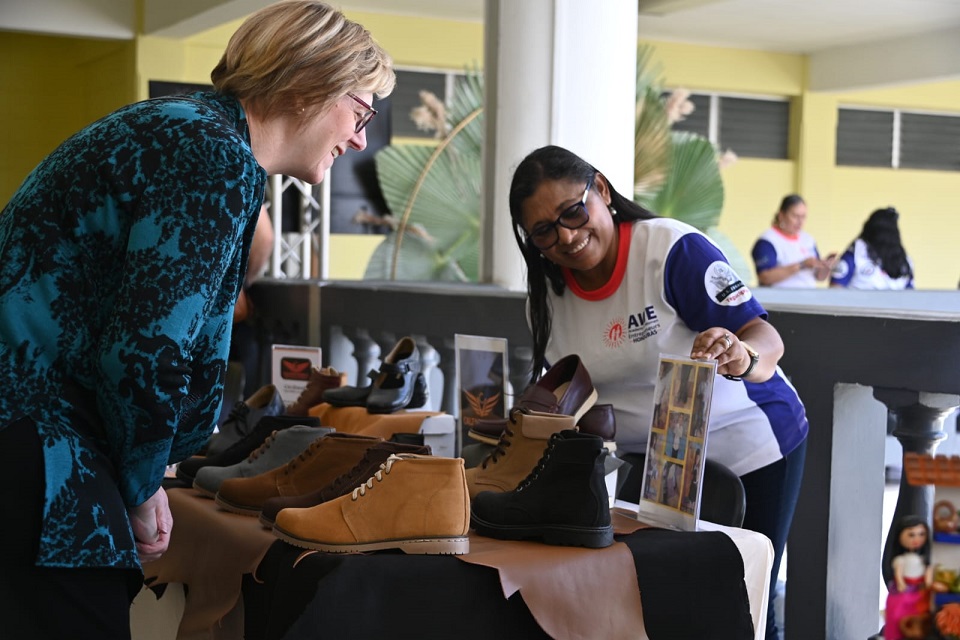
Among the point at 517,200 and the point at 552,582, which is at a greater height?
the point at 517,200

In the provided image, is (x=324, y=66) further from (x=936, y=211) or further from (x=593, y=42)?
(x=936, y=211)

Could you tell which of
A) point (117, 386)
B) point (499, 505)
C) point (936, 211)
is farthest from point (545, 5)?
point (936, 211)

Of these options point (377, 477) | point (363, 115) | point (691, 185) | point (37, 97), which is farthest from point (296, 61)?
point (37, 97)

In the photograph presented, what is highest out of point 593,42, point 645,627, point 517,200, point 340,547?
point 593,42

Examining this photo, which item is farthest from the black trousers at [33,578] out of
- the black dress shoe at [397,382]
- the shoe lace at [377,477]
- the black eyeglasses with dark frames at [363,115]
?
the black dress shoe at [397,382]

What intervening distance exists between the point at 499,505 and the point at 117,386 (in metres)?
0.59

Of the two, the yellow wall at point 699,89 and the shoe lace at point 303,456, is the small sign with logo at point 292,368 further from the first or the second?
the yellow wall at point 699,89

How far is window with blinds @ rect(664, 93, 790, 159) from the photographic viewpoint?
532 inches

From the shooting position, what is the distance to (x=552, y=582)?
1540 mm

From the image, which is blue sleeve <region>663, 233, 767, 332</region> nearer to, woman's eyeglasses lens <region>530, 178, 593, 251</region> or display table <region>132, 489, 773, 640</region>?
woman's eyeglasses lens <region>530, 178, 593, 251</region>

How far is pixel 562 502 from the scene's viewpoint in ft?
5.30

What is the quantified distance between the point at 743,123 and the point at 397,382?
11.7 m

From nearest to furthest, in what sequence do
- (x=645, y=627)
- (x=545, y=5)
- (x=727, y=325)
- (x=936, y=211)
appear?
(x=645, y=627)
(x=727, y=325)
(x=545, y=5)
(x=936, y=211)

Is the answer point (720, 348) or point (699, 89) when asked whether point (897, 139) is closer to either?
point (699, 89)
